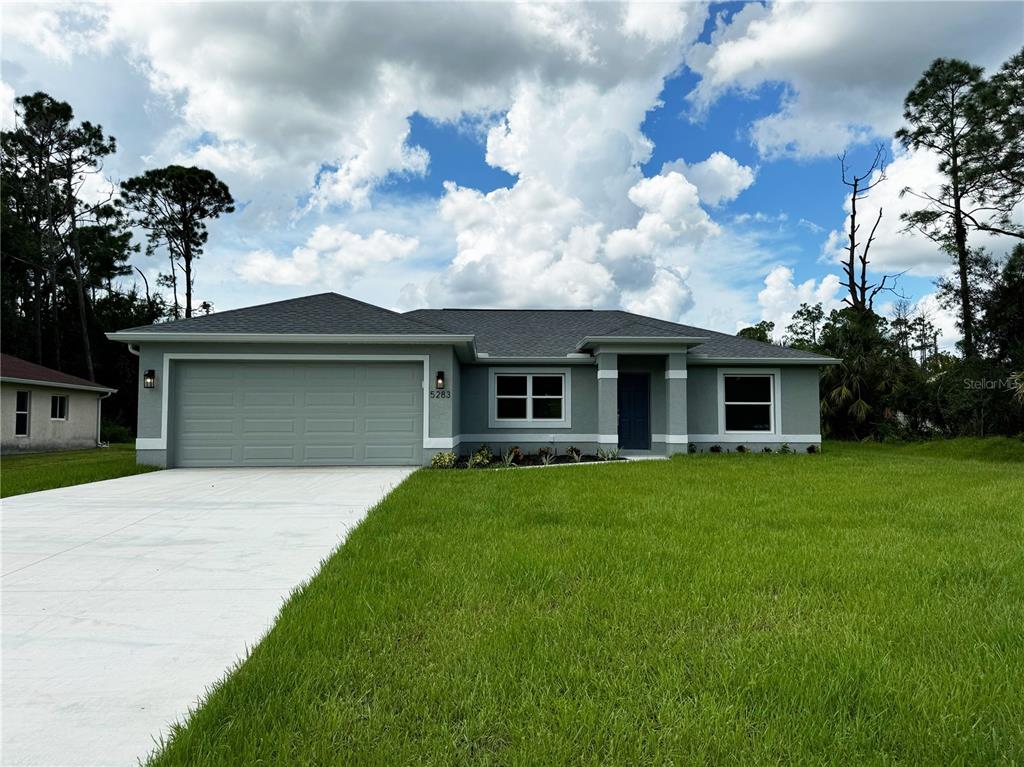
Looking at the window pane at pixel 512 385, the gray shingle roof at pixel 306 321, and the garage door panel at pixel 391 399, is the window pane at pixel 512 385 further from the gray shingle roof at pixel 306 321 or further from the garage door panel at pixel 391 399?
the garage door panel at pixel 391 399

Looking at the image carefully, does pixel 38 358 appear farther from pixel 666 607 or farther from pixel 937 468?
pixel 937 468

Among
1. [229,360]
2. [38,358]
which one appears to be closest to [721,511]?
[229,360]

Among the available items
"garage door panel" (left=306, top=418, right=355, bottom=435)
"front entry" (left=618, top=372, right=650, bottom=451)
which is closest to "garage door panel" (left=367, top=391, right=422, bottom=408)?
"garage door panel" (left=306, top=418, right=355, bottom=435)

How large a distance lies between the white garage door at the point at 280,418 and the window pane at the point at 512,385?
130 inches

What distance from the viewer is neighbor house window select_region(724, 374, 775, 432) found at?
49.5 ft

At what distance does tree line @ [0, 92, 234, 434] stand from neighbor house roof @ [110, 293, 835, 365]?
1718 cm

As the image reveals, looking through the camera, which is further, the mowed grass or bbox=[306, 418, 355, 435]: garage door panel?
bbox=[306, 418, 355, 435]: garage door panel

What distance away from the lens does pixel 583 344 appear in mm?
14117

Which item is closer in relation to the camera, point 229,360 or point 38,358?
point 229,360

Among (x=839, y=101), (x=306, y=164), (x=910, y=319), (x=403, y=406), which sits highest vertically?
(x=839, y=101)

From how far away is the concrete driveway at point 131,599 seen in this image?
240 cm

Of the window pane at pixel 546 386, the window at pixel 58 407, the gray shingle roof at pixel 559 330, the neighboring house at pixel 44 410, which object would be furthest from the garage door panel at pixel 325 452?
the window at pixel 58 407

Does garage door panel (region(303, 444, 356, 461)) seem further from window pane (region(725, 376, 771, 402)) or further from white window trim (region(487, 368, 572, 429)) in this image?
window pane (region(725, 376, 771, 402))

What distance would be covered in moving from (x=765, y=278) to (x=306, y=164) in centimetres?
1899
